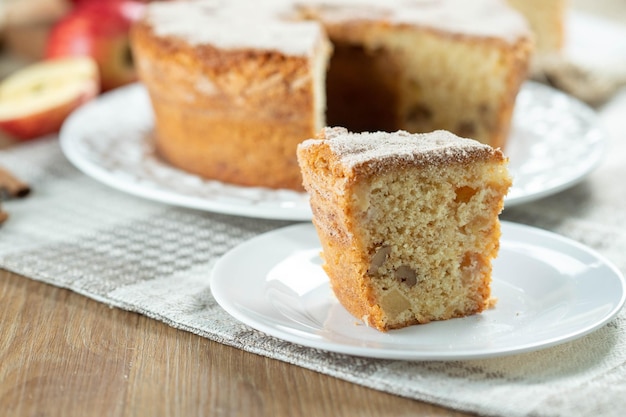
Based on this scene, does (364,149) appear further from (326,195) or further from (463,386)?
(463,386)

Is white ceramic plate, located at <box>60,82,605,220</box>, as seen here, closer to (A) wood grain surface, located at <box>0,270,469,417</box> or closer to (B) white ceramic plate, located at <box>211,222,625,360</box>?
(B) white ceramic plate, located at <box>211,222,625,360</box>

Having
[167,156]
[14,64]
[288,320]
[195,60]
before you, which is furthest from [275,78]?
[14,64]

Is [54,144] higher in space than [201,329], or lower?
lower

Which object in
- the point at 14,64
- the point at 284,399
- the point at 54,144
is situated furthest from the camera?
the point at 14,64

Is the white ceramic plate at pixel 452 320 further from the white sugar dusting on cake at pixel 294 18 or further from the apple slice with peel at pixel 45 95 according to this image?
the apple slice with peel at pixel 45 95

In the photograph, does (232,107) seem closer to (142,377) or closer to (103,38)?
(142,377)

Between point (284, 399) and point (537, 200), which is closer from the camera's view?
point (284, 399)

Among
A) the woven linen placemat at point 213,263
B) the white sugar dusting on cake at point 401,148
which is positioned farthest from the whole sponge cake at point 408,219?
the woven linen placemat at point 213,263
